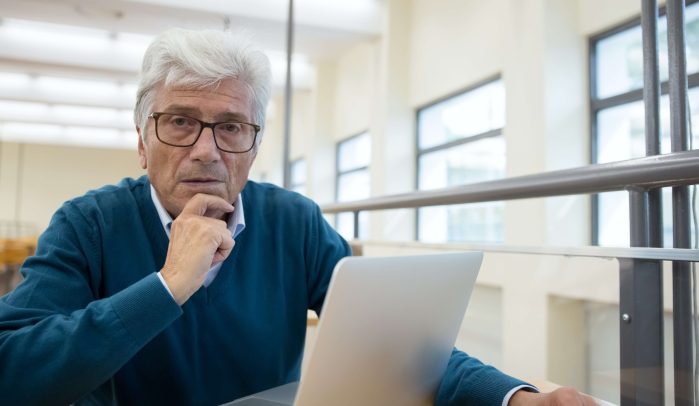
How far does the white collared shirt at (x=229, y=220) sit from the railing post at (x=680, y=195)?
2.44ft

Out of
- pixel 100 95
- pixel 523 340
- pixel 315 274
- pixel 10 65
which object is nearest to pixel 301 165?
pixel 100 95

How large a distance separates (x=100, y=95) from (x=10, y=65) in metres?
1.49

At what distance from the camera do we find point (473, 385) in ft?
2.50

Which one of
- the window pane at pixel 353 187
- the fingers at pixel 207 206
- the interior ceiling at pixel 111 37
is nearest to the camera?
the fingers at pixel 207 206

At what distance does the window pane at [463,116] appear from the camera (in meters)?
4.41

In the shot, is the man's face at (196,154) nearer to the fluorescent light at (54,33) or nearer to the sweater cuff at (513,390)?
the sweater cuff at (513,390)

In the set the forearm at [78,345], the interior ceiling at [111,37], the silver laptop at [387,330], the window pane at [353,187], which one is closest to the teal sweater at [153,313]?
the forearm at [78,345]

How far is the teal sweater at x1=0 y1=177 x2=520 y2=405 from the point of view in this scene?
0.67 m

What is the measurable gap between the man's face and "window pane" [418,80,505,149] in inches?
135

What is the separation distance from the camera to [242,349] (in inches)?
37.9

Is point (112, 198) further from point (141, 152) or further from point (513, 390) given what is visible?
point (513, 390)

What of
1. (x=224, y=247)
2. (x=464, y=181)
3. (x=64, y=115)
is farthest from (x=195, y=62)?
(x=64, y=115)

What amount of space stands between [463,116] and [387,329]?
15.0 feet

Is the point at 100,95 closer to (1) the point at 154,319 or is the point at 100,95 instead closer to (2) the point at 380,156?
(2) the point at 380,156
